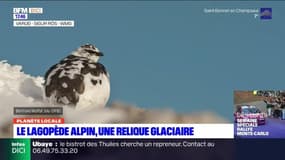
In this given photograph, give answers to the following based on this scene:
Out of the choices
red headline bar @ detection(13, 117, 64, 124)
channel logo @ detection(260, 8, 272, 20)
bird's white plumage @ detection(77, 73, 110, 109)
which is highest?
channel logo @ detection(260, 8, 272, 20)

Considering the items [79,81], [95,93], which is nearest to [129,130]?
[95,93]

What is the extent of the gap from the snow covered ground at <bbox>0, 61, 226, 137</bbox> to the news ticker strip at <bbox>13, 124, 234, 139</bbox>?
1.2 inches

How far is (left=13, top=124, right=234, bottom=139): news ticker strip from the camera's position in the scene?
2.39 m

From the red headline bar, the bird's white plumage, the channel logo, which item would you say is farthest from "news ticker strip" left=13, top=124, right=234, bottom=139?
the channel logo

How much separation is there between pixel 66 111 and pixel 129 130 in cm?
36

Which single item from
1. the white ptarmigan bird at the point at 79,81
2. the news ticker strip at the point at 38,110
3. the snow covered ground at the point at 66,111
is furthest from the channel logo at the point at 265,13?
the news ticker strip at the point at 38,110

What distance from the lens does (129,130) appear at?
2.40 meters

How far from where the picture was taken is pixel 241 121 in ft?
7.79

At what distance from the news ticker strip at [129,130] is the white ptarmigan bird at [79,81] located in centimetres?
14

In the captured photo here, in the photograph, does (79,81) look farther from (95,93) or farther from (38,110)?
(38,110)

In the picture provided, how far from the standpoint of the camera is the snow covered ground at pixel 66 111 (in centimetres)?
238

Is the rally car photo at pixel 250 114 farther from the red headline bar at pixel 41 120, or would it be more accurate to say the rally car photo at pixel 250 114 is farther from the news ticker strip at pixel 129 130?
the red headline bar at pixel 41 120

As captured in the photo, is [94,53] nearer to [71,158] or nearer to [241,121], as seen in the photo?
[71,158]

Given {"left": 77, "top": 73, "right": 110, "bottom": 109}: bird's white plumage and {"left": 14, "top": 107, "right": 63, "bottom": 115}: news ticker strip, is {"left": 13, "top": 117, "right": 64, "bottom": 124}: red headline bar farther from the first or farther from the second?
{"left": 77, "top": 73, "right": 110, "bottom": 109}: bird's white plumage
